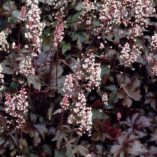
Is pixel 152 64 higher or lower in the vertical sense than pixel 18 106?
higher

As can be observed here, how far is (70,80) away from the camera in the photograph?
3184 mm

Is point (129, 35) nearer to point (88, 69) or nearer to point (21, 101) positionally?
point (88, 69)

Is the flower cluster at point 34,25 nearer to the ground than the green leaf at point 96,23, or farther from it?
nearer to the ground

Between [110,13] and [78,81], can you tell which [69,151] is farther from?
[110,13]

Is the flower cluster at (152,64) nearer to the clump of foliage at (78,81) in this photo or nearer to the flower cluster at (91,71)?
the clump of foliage at (78,81)

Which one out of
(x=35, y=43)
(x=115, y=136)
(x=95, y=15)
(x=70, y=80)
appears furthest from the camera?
(x=95, y=15)

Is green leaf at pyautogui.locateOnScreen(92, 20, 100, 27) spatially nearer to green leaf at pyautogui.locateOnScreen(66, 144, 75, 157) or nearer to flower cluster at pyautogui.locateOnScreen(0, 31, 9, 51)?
flower cluster at pyautogui.locateOnScreen(0, 31, 9, 51)

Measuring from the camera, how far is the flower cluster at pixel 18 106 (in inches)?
124

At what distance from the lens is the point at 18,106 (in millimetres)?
3238

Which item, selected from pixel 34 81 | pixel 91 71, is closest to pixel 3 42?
pixel 34 81

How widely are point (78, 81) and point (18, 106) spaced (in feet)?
1.95

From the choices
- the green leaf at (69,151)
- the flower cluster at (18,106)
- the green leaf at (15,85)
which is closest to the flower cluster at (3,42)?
the green leaf at (15,85)

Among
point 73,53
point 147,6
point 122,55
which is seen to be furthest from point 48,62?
point 147,6

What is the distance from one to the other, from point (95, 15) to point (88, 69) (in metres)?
1.10
